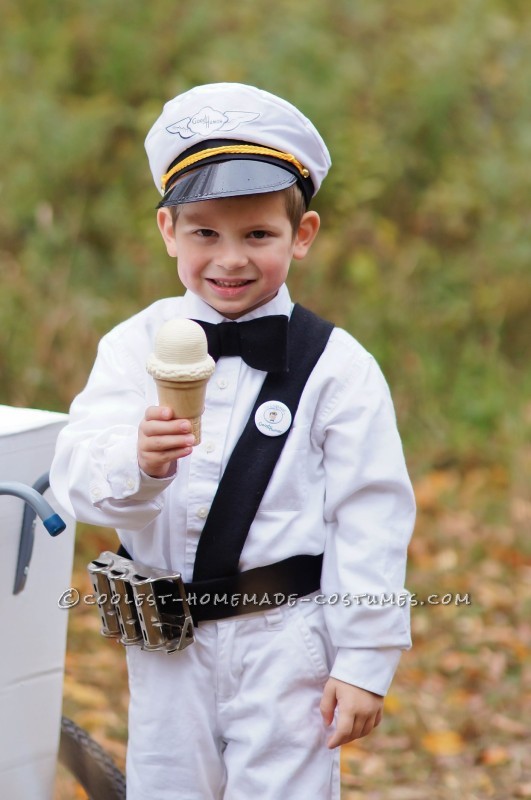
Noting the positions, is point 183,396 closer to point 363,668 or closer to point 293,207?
point 293,207

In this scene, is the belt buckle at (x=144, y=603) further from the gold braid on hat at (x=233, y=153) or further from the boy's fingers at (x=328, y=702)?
the gold braid on hat at (x=233, y=153)

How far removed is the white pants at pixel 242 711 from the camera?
7.48 feet

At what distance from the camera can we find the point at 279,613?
2.28 m

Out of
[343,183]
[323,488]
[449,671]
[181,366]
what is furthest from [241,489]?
[343,183]

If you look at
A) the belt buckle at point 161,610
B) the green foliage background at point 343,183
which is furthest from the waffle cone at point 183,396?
the green foliage background at point 343,183

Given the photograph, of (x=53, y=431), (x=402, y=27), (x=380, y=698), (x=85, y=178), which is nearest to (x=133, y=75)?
(x=85, y=178)

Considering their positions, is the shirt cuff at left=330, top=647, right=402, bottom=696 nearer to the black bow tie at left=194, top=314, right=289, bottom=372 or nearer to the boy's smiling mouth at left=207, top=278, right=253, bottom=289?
the black bow tie at left=194, top=314, right=289, bottom=372

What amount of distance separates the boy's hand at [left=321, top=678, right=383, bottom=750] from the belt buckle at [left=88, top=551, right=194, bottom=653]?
29 cm

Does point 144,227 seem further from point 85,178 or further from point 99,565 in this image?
point 99,565

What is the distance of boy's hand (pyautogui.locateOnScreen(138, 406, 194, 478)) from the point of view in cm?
198

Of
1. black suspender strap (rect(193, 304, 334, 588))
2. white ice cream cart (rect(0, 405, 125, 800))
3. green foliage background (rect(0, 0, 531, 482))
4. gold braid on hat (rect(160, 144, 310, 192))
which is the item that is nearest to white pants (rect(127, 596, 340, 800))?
black suspender strap (rect(193, 304, 334, 588))

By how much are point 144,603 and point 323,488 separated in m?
0.41

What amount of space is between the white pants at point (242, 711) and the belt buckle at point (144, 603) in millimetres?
50

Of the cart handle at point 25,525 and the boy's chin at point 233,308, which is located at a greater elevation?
the boy's chin at point 233,308
